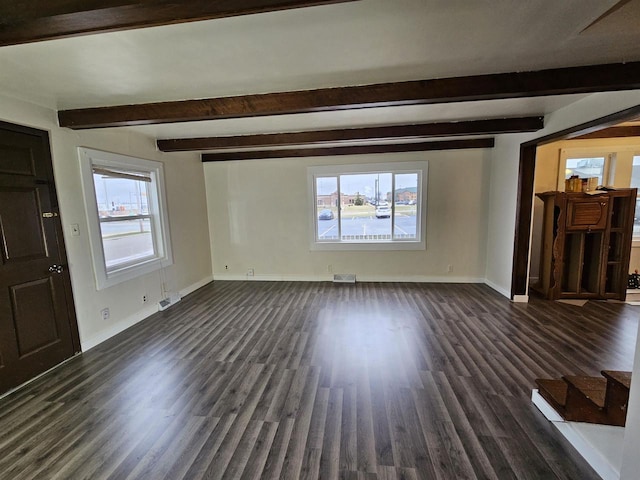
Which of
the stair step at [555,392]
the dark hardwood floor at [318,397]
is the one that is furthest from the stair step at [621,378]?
the dark hardwood floor at [318,397]

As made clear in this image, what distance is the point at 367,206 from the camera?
5.30m

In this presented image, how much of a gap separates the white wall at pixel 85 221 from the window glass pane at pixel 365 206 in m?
2.81

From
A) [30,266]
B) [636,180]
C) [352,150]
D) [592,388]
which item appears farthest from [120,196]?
[636,180]

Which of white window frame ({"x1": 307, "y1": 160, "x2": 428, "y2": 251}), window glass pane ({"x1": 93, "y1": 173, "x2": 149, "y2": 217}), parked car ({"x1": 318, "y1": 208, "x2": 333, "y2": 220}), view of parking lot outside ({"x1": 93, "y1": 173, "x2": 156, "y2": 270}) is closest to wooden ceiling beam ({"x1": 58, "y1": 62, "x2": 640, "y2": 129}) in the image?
window glass pane ({"x1": 93, "y1": 173, "x2": 149, "y2": 217})

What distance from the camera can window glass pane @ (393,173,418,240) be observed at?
5.10 meters

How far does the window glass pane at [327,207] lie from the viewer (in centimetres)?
533

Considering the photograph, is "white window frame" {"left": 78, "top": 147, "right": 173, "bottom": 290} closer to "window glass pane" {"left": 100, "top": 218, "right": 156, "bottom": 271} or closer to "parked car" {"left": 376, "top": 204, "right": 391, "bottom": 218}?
"window glass pane" {"left": 100, "top": 218, "right": 156, "bottom": 271}

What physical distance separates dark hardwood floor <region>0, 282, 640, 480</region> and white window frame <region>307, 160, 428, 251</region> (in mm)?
1636

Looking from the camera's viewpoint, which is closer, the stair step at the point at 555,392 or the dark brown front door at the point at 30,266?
the stair step at the point at 555,392

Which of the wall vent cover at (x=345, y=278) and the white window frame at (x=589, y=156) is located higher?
the white window frame at (x=589, y=156)

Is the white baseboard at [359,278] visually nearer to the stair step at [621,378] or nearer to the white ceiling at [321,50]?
the stair step at [621,378]

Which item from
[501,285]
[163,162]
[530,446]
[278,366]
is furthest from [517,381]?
[163,162]

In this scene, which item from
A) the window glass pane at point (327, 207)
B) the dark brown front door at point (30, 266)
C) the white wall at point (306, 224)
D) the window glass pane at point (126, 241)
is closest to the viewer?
the dark brown front door at point (30, 266)

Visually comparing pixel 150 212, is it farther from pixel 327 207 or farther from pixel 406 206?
pixel 406 206
